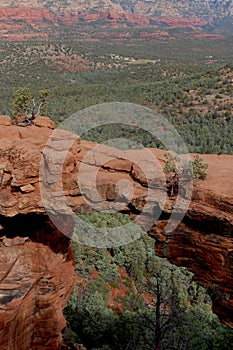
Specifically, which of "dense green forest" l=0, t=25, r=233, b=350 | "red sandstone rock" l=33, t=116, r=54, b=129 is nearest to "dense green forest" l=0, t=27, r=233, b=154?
"dense green forest" l=0, t=25, r=233, b=350

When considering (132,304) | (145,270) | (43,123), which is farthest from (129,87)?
(43,123)

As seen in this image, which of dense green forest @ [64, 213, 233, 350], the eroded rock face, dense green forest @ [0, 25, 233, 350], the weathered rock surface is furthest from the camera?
dense green forest @ [0, 25, 233, 350]

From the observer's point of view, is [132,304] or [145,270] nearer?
[132,304]

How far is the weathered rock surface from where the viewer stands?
8125 millimetres

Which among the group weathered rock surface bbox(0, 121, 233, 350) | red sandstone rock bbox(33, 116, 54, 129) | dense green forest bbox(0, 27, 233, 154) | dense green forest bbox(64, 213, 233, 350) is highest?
red sandstone rock bbox(33, 116, 54, 129)

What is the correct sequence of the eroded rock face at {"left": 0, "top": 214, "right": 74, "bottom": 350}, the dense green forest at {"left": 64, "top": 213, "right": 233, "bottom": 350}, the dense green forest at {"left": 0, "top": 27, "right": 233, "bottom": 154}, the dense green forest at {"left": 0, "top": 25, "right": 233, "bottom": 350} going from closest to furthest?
the eroded rock face at {"left": 0, "top": 214, "right": 74, "bottom": 350}
the dense green forest at {"left": 64, "top": 213, "right": 233, "bottom": 350}
the dense green forest at {"left": 0, "top": 25, "right": 233, "bottom": 350}
the dense green forest at {"left": 0, "top": 27, "right": 233, "bottom": 154}

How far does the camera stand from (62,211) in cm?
835

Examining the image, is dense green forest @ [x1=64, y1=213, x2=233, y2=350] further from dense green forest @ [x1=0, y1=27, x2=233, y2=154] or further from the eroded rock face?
dense green forest @ [x1=0, y1=27, x2=233, y2=154]

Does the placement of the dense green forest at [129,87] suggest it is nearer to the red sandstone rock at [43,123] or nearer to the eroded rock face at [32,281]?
the red sandstone rock at [43,123]

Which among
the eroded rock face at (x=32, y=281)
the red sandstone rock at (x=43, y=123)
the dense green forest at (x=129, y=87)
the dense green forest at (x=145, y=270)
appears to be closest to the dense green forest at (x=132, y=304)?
the dense green forest at (x=145, y=270)

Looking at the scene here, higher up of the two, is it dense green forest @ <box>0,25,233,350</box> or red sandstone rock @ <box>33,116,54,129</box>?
red sandstone rock @ <box>33,116,54,129</box>

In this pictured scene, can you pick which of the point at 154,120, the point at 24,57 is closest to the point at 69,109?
the point at 154,120

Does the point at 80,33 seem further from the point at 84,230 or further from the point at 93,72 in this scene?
the point at 84,230

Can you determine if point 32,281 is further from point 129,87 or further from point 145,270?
point 129,87
